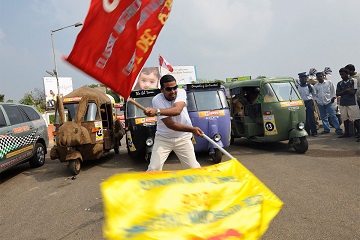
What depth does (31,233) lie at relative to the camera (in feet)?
13.9

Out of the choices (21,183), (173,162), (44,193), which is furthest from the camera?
(173,162)

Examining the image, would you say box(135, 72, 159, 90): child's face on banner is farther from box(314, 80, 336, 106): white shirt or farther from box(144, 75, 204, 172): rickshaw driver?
box(144, 75, 204, 172): rickshaw driver

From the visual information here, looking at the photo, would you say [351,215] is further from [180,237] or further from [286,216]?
[180,237]

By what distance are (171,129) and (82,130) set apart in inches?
173

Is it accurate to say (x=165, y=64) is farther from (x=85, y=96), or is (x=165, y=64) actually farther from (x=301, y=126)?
(x=301, y=126)

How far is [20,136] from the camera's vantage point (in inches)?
309

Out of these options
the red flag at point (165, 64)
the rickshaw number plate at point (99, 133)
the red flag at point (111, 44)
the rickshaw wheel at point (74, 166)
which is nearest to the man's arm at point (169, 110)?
the red flag at point (111, 44)

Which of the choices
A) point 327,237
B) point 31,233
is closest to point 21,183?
point 31,233

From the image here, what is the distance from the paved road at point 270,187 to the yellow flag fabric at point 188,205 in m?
1.31

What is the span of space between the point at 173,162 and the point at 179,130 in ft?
14.9

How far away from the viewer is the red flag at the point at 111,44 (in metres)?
3.20

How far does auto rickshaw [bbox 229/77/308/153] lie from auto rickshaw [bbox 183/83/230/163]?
3.97ft

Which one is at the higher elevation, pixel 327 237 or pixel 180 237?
pixel 180 237

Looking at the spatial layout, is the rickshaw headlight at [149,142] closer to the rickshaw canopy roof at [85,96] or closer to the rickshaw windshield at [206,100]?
the rickshaw windshield at [206,100]
